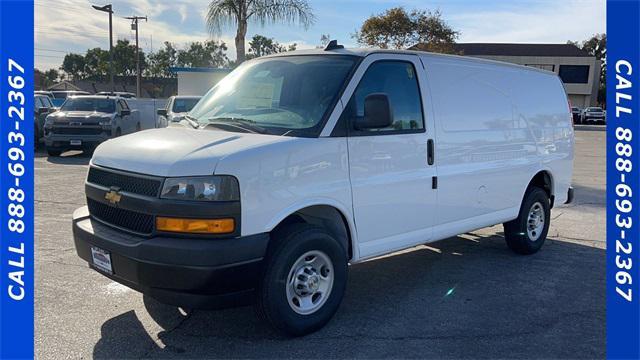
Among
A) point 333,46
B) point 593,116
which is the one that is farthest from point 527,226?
point 593,116

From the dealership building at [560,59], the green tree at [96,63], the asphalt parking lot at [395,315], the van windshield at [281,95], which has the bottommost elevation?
the asphalt parking lot at [395,315]

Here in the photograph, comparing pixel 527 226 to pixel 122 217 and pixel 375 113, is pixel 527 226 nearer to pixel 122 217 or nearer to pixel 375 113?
pixel 375 113

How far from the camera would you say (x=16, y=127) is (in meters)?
3.42

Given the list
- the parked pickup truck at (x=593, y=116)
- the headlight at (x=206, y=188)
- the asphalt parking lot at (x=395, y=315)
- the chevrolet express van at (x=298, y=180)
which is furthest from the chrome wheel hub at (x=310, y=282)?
the parked pickup truck at (x=593, y=116)

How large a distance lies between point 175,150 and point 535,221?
4736 millimetres

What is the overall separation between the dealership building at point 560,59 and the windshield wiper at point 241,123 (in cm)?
5986

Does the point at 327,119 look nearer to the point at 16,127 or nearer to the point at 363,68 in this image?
the point at 363,68

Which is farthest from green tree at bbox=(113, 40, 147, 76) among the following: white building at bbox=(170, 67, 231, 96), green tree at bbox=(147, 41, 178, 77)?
white building at bbox=(170, 67, 231, 96)

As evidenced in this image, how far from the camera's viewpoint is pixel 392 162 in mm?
4570

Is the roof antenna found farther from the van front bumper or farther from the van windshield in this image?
the van front bumper

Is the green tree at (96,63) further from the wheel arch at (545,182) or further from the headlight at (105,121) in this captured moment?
the wheel arch at (545,182)

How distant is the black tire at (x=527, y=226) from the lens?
6.41m

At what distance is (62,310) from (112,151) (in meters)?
1.52

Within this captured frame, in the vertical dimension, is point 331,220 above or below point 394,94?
below
